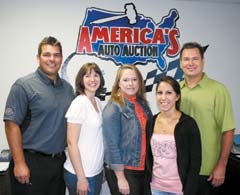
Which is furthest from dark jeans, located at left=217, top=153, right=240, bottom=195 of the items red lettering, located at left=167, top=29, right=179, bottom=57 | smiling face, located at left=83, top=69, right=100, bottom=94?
smiling face, located at left=83, top=69, right=100, bottom=94

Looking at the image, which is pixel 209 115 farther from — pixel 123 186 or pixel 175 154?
pixel 123 186

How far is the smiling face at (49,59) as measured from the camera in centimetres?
226

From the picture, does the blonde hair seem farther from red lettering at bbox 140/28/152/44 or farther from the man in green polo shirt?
red lettering at bbox 140/28/152/44

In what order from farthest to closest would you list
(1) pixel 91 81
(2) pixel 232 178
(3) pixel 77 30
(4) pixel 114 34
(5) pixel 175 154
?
(4) pixel 114 34 < (3) pixel 77 30 < (2) pixel 232 178 < (1) pixel 91 81 < (5) pixel 175 154

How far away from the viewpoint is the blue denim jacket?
81.3 inches

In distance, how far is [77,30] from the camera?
3.35 meters

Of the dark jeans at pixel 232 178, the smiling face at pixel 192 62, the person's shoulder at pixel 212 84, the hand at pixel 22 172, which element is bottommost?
the dark jeans at pixel 232 178

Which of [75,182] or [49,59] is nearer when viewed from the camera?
[75,182]

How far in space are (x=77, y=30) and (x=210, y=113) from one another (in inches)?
71.2

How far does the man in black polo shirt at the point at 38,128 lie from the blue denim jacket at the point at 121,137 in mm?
384

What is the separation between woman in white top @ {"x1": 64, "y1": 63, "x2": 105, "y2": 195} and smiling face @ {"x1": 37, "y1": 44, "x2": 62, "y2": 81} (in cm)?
23

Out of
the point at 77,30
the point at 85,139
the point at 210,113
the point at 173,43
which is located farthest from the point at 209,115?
the point at 77,30

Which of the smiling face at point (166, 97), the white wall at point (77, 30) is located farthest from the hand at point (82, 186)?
the white wall at point (77, 30)

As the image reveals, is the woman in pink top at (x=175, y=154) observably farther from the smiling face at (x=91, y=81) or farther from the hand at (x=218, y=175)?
the smiling face at (x=91, y=81)
